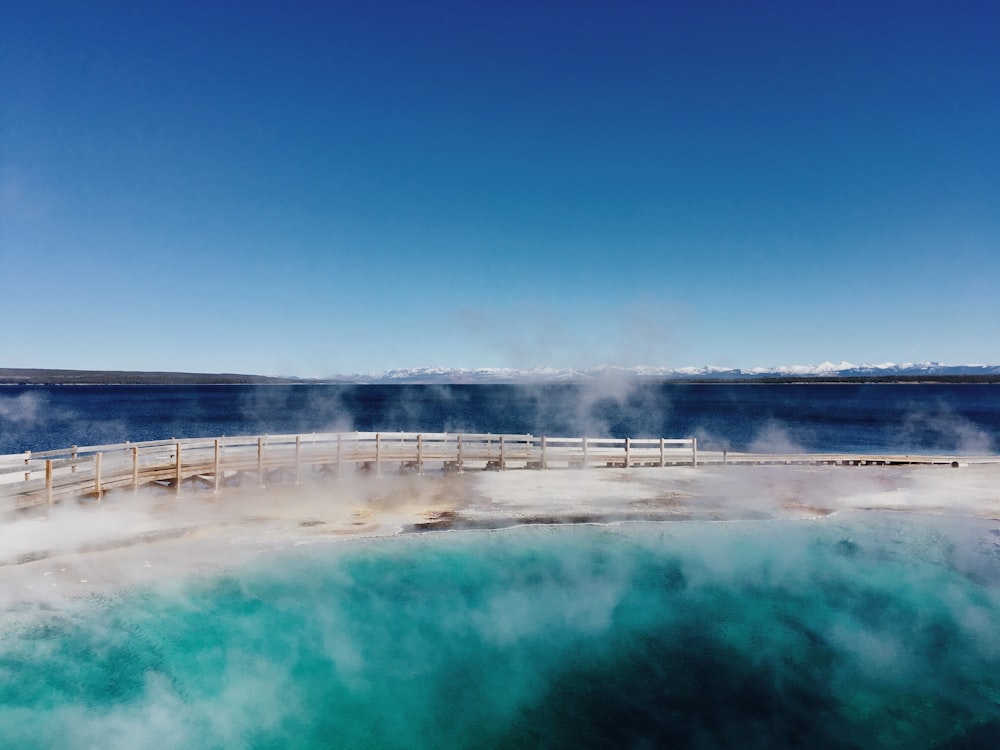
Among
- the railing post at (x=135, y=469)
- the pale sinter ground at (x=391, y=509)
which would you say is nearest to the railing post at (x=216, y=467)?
the pale sinter ground at (x=391, y=509)

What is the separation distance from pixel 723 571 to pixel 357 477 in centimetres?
1542

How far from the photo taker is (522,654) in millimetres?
10977

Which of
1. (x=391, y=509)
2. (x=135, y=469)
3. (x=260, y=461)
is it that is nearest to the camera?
(x=391, y=509)

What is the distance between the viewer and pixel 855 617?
1248 centimetres

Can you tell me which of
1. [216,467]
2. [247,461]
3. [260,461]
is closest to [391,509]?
[260,461]

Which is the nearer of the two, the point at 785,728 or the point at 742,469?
the point at 785,728

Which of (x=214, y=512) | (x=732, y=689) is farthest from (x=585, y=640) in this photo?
(x=214, y=512)

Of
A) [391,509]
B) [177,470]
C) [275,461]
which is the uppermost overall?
[177,470]

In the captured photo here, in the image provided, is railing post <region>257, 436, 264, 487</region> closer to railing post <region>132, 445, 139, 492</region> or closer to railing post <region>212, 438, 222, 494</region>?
railing post <region>212, 438, 222, 494</region>

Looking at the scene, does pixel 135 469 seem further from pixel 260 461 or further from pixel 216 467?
pixel 260 461

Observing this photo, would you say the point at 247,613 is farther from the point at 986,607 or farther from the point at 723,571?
the point at 986,607

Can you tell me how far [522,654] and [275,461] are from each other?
632 inches

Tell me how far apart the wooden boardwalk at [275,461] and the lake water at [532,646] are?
6137 millimetres

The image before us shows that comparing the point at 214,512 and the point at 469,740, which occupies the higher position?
the point at 214,512
